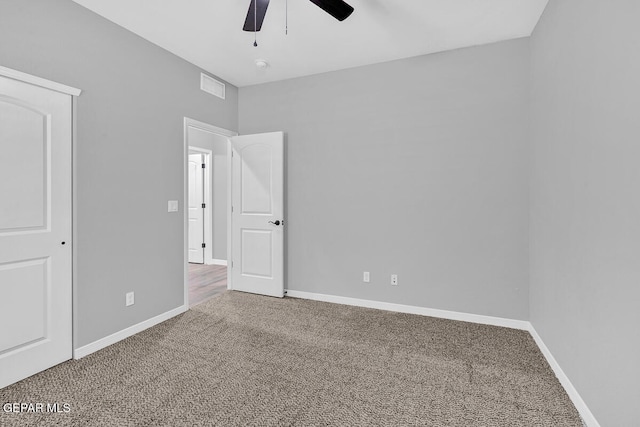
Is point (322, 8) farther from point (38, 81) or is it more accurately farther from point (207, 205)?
point (207, 205)

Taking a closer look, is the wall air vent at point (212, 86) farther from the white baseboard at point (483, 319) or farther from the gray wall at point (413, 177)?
the white baseboard at point (483, 319)

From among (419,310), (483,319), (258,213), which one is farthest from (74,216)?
(483,319)

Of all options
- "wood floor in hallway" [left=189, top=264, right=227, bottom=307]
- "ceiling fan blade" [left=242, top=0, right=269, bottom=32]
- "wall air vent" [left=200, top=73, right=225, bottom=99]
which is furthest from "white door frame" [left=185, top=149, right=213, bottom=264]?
"ceiling fan blade" [left=242, top=0, right=269, bottom=32]

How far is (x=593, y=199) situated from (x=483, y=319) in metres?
1.86

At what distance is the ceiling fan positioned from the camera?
7.06 ft

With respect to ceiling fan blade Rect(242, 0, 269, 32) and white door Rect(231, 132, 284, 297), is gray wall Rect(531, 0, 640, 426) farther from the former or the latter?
white door Rect(231, 132, 284, 297)

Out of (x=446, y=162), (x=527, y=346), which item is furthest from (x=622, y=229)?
(x=446, y=162)

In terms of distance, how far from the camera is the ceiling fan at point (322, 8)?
215 cm

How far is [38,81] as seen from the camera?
2203 millimetres

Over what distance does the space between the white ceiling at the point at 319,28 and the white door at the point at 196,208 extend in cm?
281

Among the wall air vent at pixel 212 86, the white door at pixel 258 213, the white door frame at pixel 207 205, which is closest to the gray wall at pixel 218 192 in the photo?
the white door frame at pixel 207 205

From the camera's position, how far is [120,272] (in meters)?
2.82

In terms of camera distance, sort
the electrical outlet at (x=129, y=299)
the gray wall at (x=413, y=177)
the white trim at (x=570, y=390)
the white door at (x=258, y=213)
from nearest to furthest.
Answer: the white trim at (x=570, y=390) → the electrical outlet at (x=129, y=299) → the gray wall at (x=413, y=177) → the white door at (x=258, y=213)

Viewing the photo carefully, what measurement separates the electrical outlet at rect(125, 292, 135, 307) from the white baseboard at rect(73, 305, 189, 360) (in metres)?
0.22
